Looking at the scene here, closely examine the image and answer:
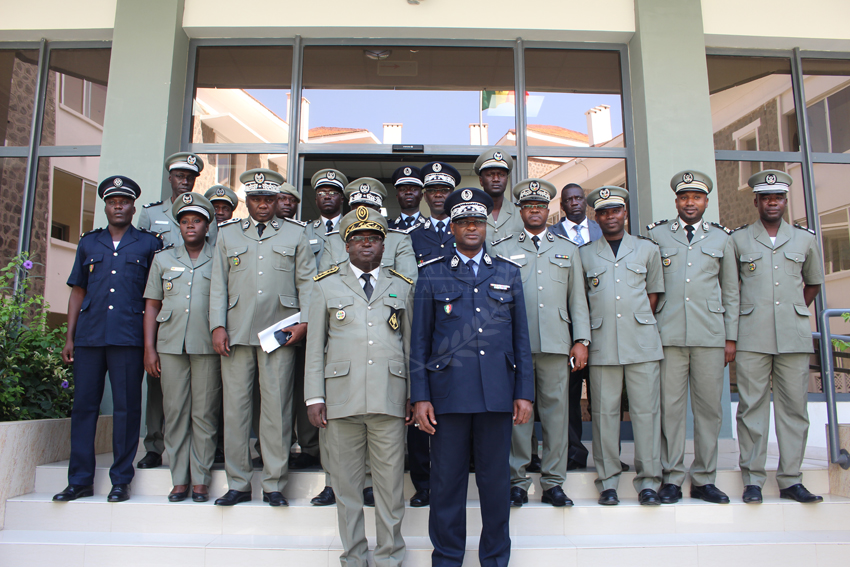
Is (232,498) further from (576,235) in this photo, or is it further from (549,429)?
(576,235)

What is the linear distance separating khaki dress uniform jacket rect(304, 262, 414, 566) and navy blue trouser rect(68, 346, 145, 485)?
4.84 feet

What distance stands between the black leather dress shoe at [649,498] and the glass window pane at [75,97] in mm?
5756

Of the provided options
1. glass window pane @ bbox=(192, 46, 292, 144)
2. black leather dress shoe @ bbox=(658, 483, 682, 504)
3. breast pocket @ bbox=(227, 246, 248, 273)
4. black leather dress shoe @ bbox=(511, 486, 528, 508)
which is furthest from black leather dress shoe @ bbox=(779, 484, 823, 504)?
glass window pane @ bbox=(192, 46, 292, 144)

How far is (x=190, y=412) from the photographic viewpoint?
3.95 meters

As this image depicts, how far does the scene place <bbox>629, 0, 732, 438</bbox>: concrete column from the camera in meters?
5.52

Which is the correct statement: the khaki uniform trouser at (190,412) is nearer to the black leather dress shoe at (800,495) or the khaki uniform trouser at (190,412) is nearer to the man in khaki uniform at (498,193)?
the man in khaki uniform at (498,193)

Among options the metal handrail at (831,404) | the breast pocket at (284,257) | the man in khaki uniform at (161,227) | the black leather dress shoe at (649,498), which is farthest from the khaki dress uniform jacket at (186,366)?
the metal handrail at (831,404)

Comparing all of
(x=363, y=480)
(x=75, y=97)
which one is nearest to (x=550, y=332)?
(x=363, y=480)

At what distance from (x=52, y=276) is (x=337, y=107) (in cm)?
322

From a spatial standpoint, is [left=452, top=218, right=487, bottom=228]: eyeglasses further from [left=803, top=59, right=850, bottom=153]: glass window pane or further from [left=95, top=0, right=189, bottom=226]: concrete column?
[left=803, top=59, right=850, bottom=153]: glass window pane

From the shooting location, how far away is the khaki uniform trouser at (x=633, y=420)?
3785mm

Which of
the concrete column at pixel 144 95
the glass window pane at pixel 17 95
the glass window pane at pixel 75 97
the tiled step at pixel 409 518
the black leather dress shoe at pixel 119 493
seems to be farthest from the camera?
the glass window pane at pixel 17 95

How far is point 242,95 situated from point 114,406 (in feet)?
11.3

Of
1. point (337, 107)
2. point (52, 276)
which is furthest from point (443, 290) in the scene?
point (52, 276)
